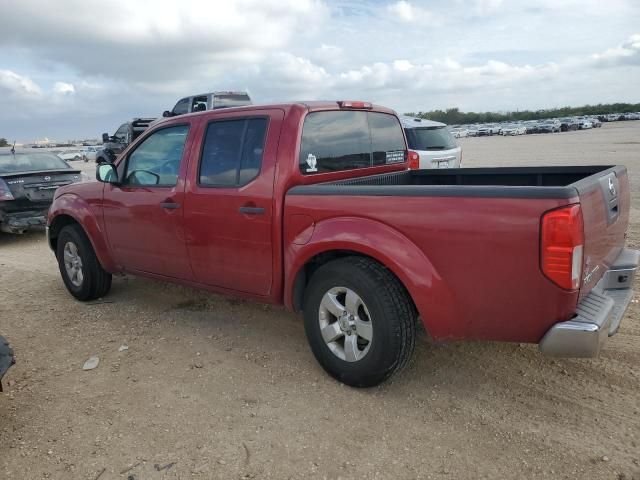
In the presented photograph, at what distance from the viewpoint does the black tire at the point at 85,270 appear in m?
5.37

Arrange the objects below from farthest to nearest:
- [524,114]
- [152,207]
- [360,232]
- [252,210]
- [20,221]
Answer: [524,114]
[20,221]
[152,207]
[252,210]
[360,232]

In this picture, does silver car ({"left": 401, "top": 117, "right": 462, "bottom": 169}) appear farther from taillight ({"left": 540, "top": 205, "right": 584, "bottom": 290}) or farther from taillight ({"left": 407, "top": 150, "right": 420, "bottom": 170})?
taillight ({"left": 540, "top": 205, "right": 584, "bottom": 290})

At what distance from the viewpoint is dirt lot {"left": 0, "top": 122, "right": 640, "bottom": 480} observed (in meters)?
2.79

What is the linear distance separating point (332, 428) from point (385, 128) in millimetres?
2665

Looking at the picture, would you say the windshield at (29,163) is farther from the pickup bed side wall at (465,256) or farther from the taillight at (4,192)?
the pickup bed side wall at (465,256)

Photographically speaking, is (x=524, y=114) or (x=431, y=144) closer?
(x=431, y=144)

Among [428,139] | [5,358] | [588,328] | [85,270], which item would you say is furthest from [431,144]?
[5,358]

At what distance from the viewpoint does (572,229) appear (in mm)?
2568

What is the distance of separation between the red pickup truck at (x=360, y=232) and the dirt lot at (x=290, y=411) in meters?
0.40

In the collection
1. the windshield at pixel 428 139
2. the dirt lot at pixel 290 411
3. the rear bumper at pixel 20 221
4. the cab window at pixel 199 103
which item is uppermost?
the cab window at pixel 199 103

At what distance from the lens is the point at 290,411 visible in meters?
3.31

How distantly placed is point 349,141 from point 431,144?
21.1ft

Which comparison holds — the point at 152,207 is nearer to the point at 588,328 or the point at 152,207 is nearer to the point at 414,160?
the point at 588,328

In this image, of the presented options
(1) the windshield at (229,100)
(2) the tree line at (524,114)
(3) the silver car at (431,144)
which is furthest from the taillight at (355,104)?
(2) the tree line at (524,114)
